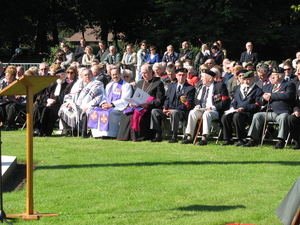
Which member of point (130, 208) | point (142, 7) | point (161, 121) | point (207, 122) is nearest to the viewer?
point (130, 208)

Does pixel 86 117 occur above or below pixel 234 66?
below

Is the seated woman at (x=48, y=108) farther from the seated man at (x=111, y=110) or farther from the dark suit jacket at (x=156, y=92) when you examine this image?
the dark suit jacket at (x=156, y=92)

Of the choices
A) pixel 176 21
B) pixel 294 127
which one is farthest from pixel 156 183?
pixel 176 21

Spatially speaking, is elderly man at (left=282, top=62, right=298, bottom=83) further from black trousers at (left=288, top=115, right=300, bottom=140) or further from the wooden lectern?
the wooden lectern

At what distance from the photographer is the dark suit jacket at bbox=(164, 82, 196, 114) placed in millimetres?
12219

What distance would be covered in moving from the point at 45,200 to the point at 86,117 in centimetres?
630

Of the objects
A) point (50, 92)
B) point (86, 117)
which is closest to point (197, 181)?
point (86, 117)

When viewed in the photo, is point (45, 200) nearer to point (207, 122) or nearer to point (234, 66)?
point (207, 122)

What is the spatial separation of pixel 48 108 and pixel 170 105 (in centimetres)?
313

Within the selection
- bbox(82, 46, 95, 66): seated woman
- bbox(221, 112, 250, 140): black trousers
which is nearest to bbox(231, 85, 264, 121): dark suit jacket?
bbox(221, 112, 250, 140): black trousers

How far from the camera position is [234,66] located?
1486cm

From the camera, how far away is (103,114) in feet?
42.1

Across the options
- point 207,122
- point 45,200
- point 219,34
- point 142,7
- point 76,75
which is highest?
point 142,7

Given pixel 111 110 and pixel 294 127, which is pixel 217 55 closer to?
pixel 111 110
